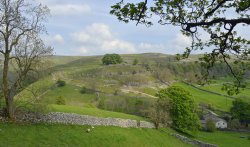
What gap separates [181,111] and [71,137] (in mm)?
33902

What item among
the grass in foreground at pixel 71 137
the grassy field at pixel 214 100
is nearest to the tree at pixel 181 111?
the grass in foreground at pixel 71 137

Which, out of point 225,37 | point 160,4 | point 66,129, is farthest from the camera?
point 66,129

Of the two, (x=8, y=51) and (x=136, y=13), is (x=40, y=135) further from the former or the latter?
(x=136, y=13)

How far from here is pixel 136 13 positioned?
11508mm

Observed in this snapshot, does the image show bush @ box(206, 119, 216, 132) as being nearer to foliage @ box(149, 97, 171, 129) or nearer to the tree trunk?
foliage @ box(149, 97, 171, 129)

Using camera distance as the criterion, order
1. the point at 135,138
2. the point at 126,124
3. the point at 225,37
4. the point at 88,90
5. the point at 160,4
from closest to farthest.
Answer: the point at 160,4 → the point at 225,37 → the point at 135,138 → the point at 126,124 → the point at 88,90

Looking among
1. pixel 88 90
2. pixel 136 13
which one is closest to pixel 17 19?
pixel 136 13

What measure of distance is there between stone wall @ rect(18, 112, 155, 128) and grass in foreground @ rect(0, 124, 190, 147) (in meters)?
0.77

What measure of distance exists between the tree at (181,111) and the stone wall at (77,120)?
49.7 ft

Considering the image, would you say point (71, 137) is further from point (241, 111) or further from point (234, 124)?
point (241, 111)

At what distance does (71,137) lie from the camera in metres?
38.2

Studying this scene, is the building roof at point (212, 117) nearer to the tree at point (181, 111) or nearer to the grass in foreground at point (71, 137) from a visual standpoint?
the tree at point (181, 111)

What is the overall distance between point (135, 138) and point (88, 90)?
78252mm

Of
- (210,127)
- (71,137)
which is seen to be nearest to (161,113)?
(71,137)
